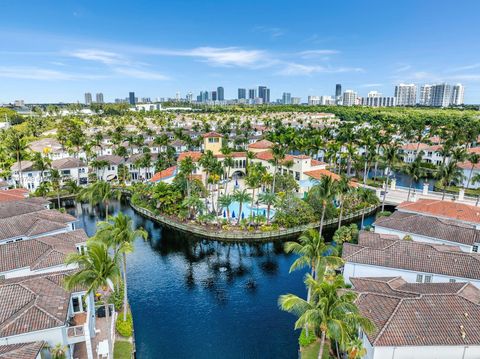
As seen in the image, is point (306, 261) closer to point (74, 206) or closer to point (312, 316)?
point (312, 316)

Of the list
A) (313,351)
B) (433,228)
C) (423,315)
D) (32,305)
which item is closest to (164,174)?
(433,228)

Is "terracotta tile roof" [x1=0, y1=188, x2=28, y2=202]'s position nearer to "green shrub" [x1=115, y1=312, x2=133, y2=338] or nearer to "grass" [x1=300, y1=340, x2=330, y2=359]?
"green shrub" [x1=115, y1=312, x2=133, y2=338]

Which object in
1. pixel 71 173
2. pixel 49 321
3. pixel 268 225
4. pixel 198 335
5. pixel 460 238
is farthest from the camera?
pixel 71 173

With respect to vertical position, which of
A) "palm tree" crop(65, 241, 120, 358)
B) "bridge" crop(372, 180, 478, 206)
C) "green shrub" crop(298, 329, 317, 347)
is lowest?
"green shrub" crop(298, 329, 317, 347)

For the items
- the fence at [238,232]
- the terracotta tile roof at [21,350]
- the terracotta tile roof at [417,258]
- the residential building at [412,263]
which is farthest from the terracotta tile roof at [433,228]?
the terracotta tile roof at [21,350]

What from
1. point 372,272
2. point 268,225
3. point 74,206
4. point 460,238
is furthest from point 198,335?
point 74,206

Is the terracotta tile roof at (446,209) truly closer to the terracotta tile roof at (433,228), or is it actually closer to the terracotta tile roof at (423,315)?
the terracotta tile roof at (433,228)

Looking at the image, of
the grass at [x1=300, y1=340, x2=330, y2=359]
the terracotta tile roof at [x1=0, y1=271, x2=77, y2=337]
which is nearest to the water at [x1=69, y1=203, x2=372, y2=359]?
the grass at [x1=300, y1=340, x2=330, y2=359]

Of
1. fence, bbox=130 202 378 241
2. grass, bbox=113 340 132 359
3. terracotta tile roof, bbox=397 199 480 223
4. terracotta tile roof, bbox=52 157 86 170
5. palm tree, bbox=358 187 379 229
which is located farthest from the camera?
terracotta tile roof, bbox=52 157 86 170
